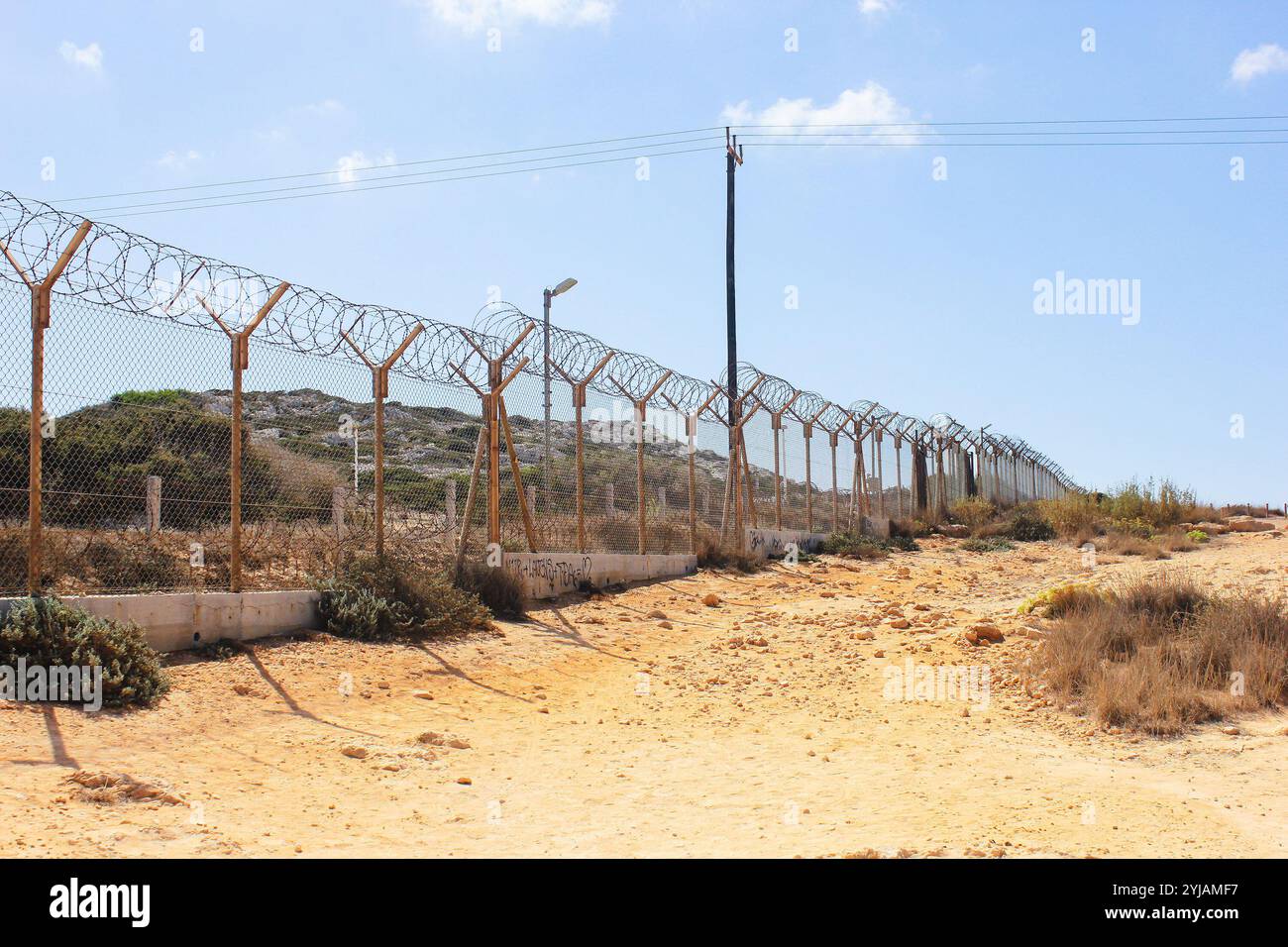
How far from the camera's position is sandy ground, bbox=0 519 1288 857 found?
483 centimetres

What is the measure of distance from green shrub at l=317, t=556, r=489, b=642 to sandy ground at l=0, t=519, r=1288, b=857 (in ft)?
0.95

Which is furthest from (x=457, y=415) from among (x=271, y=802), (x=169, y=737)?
(x=271, y=802)

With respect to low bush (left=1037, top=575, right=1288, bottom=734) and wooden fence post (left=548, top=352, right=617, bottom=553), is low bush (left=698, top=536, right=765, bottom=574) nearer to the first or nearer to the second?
wooden fence post (left=548, top=352, right=617, bottom=553)

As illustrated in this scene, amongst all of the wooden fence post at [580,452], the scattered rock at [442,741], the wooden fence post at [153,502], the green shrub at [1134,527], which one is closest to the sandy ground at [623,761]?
the scattered rock at [442,741]

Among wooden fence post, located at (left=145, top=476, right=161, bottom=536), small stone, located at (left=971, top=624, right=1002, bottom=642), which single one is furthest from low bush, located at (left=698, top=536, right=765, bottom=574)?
wooden fence post, located at (left=145, top=476, right=161, bottom=536)

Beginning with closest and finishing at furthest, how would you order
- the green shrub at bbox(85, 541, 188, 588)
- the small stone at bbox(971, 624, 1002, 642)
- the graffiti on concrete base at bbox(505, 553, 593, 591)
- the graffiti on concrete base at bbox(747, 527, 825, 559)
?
the green shrub at bbox(85, 541, 188, 588) < the small stone at bbox(971, 624, 1002, 642) < the graffiti on concrete base at bbox(505, 553, 593, 591) < the graffiti on concrete base at bbox(747, 527, 825, 559)

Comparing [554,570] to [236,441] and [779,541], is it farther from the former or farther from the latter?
[779,541]

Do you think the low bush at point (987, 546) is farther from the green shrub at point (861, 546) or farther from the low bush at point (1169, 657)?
the low bush at point (1169, 657)

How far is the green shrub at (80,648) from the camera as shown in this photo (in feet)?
21.9

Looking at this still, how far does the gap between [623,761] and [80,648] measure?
3.41 m

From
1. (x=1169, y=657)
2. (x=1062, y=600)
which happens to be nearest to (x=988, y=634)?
(x=1062, y=600)
